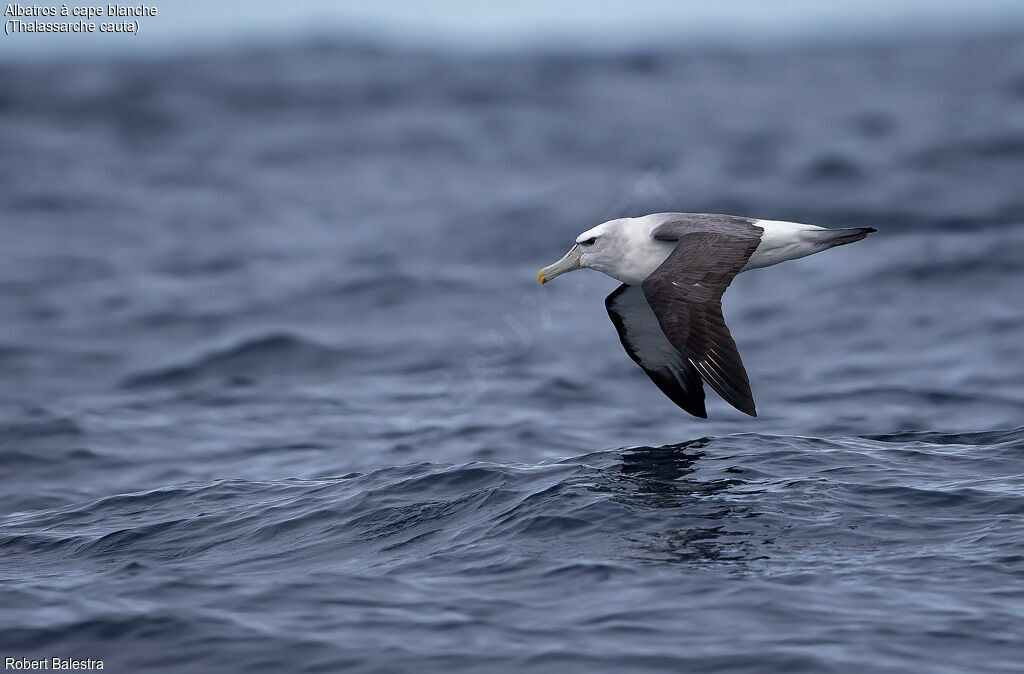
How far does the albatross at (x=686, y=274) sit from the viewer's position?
31.5 ft

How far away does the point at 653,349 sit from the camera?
38.7 feet

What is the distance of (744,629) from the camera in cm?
745

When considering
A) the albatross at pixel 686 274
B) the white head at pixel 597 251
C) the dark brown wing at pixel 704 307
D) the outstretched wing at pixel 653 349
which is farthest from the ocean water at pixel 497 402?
the white head at pixel 597 251

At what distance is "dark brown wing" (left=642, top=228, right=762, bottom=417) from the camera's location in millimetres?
9508

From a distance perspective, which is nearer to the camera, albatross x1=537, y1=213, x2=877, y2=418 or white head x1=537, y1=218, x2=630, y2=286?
albatross x1=537, y1=213, x2=877, y2=418

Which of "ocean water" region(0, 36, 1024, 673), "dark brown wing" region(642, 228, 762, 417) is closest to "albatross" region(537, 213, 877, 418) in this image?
"dark brown wing" region(642, 228, 762, 417)

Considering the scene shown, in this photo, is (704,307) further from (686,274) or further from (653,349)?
(653,349)

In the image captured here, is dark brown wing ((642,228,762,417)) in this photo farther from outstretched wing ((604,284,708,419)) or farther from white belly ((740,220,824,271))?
outstretched wing ((604,284,708,419))

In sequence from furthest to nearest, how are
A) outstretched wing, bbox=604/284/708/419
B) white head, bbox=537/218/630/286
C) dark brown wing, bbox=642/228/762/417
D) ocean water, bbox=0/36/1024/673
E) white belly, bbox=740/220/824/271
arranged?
1. outstretched wing, bbox=604/284/708/419
2. white head, bbox=537/218/630/286
3. white belly, bbox=740/220/824/271
4. dark brown wing, bbox=642/228/762/417
5. ocean water, bbox=0/36/1024/673

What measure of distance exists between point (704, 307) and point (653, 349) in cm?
216

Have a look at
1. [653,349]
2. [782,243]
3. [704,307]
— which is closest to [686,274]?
[704,307]

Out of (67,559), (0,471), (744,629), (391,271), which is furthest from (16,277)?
(744,629)

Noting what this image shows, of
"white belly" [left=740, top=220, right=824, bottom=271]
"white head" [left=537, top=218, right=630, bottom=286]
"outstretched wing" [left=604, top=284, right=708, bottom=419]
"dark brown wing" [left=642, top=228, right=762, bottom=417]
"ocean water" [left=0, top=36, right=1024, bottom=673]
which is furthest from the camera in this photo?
"outstretched wing" [left=604, top=284, right=708, bottom=419]

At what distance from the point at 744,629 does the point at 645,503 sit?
2.18 m
